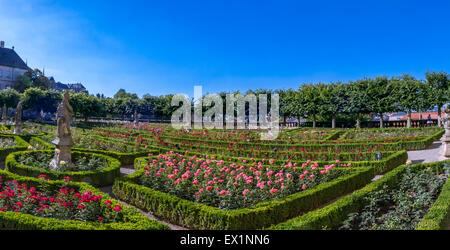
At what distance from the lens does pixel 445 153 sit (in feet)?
43.8

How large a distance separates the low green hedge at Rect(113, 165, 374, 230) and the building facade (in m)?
82.0

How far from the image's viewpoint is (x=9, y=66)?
73562 millimetres

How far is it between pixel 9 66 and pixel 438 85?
3559 inches

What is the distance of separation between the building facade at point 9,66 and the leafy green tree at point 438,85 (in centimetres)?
8527

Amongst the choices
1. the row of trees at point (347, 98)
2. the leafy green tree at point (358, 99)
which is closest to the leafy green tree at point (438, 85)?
the row of trees at point (347, 98)

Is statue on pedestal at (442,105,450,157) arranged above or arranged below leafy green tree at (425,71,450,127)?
below

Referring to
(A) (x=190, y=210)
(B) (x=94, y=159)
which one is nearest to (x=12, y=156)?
(B) (x=94, y=159)

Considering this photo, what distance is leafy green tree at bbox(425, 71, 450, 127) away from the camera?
30.5 metres

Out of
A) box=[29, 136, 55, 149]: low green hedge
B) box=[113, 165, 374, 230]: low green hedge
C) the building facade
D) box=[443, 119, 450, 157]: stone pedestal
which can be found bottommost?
box=[113, 165, 374, 230]: low green hedge

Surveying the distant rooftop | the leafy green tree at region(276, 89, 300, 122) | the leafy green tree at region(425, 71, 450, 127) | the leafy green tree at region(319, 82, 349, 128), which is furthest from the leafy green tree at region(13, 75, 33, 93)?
the leafy green tree at region(425, 71, 450, 127)

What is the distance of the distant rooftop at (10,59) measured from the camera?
A: 73381mm

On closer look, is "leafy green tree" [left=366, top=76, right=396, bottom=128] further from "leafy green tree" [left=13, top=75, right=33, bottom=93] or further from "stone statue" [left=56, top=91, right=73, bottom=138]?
"leafy green tree" [left=13, top=75, right=33, bottom=93]

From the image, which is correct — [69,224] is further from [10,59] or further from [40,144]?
[10,59]

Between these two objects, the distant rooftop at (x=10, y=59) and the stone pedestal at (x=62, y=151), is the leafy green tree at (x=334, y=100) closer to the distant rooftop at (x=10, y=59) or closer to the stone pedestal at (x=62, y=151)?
the stone pedestal at (x=62, y=151)
